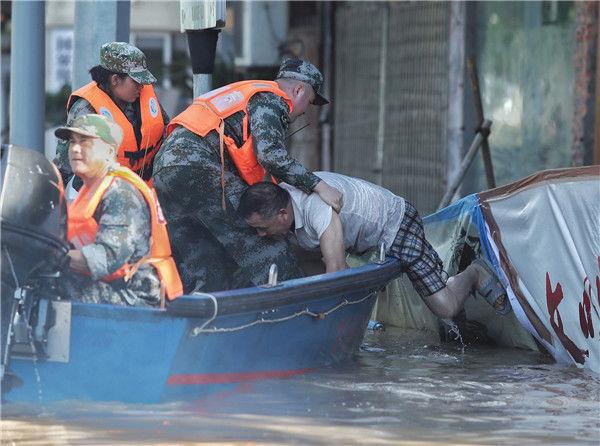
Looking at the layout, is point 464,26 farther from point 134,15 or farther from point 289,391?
point 134,15

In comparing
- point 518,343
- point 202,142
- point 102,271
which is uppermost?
point 202,142

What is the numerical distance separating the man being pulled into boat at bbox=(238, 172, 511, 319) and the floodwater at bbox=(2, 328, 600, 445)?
595 mm

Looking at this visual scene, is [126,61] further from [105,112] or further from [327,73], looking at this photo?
[327,73]

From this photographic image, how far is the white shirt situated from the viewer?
7848 millimetres

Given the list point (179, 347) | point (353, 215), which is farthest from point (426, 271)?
point (179, 347)

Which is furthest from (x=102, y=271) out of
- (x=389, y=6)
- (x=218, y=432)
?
(x=389, y=6)

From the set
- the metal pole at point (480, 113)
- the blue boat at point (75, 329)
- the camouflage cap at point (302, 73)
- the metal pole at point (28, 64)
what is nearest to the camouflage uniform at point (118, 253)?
the blue boat at point (75, 329)

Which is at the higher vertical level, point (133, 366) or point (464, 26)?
point (464, 26)

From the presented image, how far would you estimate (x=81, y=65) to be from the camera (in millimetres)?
9586

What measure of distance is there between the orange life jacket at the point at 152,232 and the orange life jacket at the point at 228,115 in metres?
1.27

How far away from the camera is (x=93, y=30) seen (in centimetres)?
956

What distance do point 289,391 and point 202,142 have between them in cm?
159

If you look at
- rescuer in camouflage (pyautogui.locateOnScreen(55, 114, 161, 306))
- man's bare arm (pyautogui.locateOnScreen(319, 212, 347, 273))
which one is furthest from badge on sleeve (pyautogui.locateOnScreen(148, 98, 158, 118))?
rescuer in camouflage (pyautogui.locateOnScreen(55, 114, 161, 306))

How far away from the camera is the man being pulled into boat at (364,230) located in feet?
25.6
